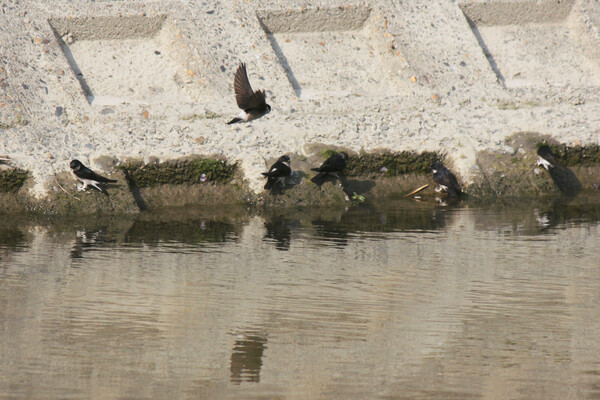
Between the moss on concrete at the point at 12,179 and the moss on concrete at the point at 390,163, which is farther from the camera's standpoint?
the moss on concrete at the point at 390,163

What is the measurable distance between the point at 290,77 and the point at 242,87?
2.94m

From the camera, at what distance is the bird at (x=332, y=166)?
901 cm

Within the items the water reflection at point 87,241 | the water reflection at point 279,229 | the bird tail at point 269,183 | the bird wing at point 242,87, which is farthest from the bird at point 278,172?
the water reflection at point 87,241

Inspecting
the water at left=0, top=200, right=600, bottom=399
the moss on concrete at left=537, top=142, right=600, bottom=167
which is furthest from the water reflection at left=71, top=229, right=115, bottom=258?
the moss on concrete at left=537, top=142, right=600, bottom=167

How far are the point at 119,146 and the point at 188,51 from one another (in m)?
2.04

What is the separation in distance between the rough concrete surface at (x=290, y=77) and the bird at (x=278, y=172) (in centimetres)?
24

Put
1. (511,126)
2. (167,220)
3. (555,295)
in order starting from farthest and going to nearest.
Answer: (511,126) < (167,220) < (555,295)

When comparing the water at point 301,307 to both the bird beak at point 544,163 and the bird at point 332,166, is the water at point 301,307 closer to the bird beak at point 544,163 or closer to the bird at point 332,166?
the bird at point 332,166

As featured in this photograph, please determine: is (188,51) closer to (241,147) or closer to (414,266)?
(241,147)

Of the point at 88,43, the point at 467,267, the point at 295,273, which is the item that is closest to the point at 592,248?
the point at 467,267

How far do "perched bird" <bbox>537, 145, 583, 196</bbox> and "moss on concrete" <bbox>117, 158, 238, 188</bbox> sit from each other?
12.1 feet

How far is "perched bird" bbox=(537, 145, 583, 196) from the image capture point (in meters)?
9.59

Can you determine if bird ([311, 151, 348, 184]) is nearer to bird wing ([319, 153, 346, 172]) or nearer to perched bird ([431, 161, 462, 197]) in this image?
bird wing ([319, 153, 346, 172])

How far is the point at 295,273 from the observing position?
6453 millimetres
